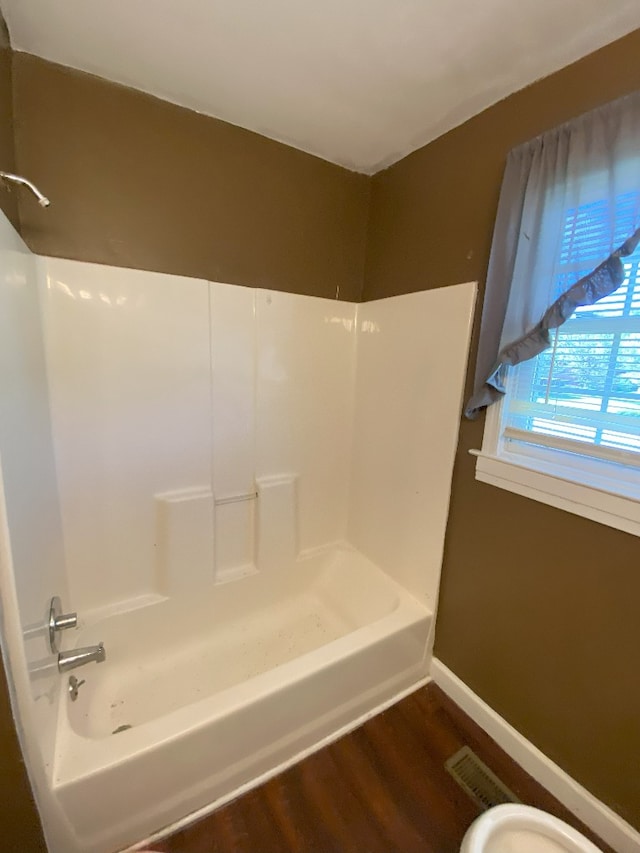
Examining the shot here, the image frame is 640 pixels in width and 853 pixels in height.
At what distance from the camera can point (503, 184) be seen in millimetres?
1230

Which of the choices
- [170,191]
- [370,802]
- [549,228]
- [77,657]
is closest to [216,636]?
[77,657]

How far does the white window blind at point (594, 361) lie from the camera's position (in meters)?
1.02

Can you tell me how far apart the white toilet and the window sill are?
765 mm

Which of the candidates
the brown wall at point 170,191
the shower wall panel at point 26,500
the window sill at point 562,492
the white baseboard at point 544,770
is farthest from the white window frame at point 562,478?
the shower wall panel at point 26,500

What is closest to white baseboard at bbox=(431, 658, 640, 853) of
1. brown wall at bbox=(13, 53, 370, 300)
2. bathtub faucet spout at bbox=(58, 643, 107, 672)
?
bathtub faucet spout at bbox=(58, 643, 107, 672)

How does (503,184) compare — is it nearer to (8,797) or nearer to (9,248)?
(9,248)

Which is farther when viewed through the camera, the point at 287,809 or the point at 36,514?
the point at 287,809

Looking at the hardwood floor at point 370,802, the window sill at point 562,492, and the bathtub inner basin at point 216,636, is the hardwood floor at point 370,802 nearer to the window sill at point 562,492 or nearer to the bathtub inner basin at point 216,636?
the bathtub inner basin at point 216,636

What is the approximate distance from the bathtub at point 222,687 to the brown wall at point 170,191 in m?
1.48

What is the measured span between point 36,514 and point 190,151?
4.73 ft

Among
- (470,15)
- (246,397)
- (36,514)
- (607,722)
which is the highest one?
(470,15)

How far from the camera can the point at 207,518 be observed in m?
1.66

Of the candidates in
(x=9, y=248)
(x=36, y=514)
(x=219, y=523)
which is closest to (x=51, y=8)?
(x=9, y=248)

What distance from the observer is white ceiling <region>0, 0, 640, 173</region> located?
983 mm
